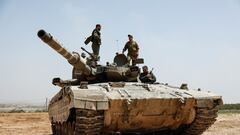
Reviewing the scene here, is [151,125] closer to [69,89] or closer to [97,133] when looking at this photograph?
[97,133]

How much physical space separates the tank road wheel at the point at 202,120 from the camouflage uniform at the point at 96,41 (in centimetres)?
399

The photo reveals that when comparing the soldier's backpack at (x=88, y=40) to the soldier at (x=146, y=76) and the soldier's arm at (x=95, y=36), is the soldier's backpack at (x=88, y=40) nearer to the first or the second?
the soldier's arm at (x=95, y=36)

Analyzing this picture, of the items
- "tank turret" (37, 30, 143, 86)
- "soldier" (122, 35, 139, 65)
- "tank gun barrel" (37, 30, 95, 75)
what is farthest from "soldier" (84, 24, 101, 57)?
"tank gun barrel" (37, 30, 95, 75)

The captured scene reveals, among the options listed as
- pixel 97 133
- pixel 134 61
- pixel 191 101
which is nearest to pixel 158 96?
pixel 191 101

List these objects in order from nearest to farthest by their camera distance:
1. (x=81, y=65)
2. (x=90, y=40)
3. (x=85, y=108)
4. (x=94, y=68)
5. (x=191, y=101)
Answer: (x=85, y=108) < (x=191, y=101) < (x=81, y=65) < (x=94, y=68) < (x=90, y=40)

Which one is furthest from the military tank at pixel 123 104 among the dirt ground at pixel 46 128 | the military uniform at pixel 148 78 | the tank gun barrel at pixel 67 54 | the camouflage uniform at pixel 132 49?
the dirt ground at pixel 46 128

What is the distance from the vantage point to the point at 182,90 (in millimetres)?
11781

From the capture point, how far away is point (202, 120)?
11438 mm

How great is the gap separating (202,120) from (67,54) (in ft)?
13.8

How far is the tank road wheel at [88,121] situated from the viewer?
9617mm

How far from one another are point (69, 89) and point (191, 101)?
3.35 m

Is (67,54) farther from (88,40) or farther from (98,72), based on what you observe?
(88,40)

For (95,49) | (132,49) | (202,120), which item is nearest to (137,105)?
(202,120)

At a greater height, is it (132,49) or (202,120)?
(132,49)
